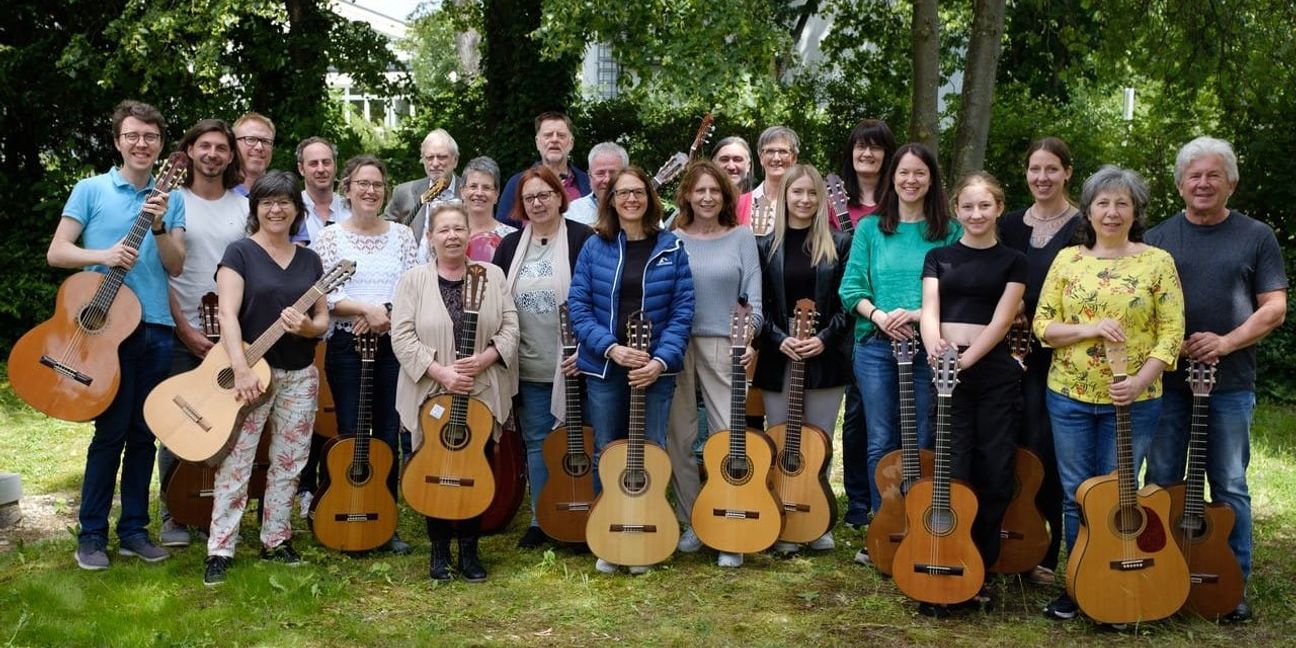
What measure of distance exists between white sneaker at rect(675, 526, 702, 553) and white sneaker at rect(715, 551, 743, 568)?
0.24 metres

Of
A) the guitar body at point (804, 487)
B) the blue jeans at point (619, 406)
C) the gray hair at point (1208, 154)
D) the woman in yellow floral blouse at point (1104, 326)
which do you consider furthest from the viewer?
the guitar body at point (804, 487)

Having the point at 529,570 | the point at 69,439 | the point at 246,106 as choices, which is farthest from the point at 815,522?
Answer: the point at 246,106

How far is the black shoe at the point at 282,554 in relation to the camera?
5.85 m

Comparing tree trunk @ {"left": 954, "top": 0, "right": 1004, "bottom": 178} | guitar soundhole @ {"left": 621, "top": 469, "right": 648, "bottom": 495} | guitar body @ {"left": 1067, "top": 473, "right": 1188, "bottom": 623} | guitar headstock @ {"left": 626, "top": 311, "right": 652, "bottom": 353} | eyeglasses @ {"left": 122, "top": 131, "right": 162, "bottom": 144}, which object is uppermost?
tree trunk @ {"left": 954, "top": 0, "right": 1004, "bottom": 178}

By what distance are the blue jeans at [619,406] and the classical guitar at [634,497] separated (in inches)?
4.1

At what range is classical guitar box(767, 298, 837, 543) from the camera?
5957 millimetres

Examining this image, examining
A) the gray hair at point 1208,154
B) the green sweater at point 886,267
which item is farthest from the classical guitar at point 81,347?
the gray hair at point 1208,154

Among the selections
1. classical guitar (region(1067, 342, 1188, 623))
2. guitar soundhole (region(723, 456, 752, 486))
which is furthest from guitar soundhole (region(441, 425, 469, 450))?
classical guitar (region(1067, 342, 1188, 623))

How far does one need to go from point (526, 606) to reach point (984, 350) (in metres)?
2.24

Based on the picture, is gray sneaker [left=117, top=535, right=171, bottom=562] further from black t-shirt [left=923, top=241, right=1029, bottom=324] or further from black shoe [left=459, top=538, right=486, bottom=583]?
black t-shirt [left=923, top=241, right=1029, bottom=324]

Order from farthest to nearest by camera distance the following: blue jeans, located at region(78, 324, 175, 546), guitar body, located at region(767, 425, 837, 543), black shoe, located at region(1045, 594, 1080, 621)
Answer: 1. guitar body, located at region(767, 425, 837, 543)
2. blue jeans, located at region(78, 324, 175, 546)
3. black shoe, located at region(1045, 594, 1080, 621)

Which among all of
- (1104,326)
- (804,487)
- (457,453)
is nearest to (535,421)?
(457,453)

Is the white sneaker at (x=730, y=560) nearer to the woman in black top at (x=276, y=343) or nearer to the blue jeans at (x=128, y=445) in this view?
the woman in black top at (x=276, y=343)

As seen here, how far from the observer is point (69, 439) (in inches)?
357
